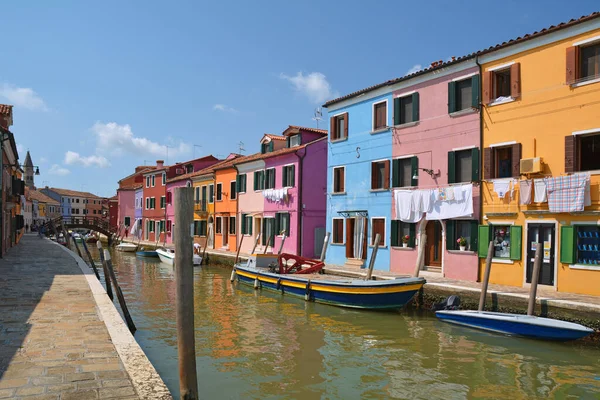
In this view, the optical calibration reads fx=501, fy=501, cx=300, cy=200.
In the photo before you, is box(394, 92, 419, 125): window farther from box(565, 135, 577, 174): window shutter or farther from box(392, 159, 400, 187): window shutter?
box(565, 135, 577, 174): window shutter

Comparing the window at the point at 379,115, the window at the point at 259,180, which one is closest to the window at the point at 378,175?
the window at the point at 379,115

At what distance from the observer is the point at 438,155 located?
701 inches

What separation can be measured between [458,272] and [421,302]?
241cm

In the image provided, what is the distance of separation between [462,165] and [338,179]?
725 centimetres

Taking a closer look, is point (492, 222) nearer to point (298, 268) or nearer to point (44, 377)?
point (298, 268)

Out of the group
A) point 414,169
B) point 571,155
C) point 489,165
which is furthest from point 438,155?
point 571,155

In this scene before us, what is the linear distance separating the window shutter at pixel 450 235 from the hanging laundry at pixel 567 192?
372 cm

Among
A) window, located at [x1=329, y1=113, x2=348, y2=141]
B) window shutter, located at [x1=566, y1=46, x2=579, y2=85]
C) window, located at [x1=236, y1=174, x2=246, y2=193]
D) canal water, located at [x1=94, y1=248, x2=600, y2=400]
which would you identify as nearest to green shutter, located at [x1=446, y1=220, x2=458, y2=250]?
canal water, located at [x1=94, y1=248, x2=600, y2=400]

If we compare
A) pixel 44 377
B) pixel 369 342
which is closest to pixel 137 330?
pixel 369 342

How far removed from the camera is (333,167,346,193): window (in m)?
22.9

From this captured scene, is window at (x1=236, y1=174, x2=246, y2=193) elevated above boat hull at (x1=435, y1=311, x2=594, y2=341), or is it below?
above

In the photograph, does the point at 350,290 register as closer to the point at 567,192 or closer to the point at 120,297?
the point at 567,192

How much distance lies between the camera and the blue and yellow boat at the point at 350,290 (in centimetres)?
1427

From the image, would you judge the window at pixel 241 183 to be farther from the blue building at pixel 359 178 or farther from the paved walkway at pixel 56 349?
the paved walkway at pixel 56 349
